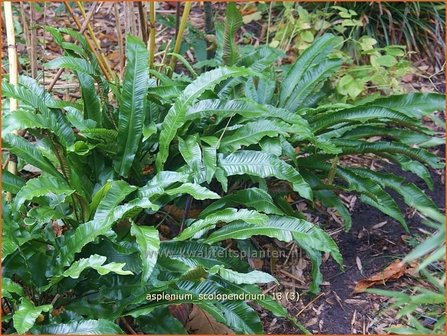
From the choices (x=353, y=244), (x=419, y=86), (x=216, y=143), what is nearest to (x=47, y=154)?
(x=216, y=143)

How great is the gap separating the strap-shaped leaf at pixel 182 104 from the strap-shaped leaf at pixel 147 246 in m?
0.40

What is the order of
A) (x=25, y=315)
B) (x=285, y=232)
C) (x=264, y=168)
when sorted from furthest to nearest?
1. (x=264, y=168)
2. (x=285, y=232)
3. (x=25, y=315)

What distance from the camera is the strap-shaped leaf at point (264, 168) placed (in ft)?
8.71

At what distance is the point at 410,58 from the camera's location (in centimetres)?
434

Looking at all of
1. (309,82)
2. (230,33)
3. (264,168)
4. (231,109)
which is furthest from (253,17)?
(264,168)

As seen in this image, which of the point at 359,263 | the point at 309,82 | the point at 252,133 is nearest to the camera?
the point at 252,133

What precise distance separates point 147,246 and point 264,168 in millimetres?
639

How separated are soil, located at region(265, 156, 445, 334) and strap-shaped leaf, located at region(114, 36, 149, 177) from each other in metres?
0.89

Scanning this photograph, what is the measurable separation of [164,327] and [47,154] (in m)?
0.82

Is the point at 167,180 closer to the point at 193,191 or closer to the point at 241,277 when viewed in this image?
the point at 193,191

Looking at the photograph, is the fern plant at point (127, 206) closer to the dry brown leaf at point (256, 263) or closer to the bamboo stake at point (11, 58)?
the bamboo stake at point (11, 58)

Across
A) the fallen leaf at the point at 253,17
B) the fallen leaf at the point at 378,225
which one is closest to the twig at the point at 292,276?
the fallen leaf at the point at 378,225

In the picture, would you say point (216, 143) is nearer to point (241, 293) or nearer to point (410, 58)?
point (241, 293)

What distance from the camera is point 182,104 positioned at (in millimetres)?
2703
